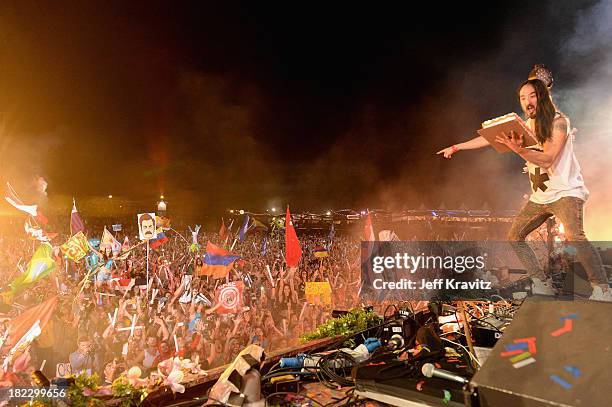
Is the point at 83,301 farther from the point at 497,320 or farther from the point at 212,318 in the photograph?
the point at 497,320

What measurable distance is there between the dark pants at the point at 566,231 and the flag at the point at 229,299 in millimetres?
7171

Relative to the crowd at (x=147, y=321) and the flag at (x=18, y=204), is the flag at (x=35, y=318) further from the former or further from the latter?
the flag at (x=18, y=204)

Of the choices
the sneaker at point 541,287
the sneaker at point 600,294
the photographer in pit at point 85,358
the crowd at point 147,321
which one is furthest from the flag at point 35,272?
the sneaker at point 600,294

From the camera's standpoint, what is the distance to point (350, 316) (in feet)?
13.6

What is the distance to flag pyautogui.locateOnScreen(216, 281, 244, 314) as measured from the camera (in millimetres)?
9734

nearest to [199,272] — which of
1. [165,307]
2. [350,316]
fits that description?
[165,307]

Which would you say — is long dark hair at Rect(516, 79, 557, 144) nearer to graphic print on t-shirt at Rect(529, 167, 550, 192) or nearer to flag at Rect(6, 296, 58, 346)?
graphic print on t-shirt at Rect(529, 167, 550, 192)

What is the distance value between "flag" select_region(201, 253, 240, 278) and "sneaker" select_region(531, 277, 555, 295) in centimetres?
877

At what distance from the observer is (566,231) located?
4.24 metres

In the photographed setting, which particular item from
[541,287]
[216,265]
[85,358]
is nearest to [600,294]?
[541,287]

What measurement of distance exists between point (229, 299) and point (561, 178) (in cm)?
812

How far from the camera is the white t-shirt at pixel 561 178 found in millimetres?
4234

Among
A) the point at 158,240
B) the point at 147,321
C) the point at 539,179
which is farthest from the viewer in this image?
the point at 158,240

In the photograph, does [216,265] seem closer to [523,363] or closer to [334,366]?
[334,366]
